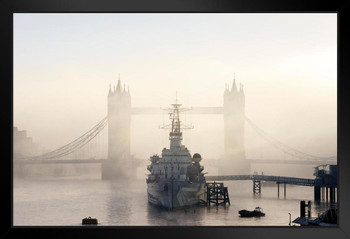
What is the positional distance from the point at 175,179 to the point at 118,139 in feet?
44.7

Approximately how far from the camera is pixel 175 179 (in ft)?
60.6

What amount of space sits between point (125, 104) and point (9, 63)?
29041mm

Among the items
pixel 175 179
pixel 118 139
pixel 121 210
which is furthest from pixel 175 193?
pixel 118 139

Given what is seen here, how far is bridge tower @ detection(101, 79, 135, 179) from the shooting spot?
29938mm

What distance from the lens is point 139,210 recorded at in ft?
63.1

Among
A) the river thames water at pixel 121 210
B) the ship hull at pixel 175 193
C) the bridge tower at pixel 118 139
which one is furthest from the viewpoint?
the bridge tower at pixel 118 139

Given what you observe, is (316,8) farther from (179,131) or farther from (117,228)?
(179,131)

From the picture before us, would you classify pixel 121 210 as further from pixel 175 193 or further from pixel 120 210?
pixel 175 193

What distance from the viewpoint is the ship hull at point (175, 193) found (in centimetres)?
1869

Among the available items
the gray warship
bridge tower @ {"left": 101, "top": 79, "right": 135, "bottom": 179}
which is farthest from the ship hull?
bridge tower @ {"left": 101, "top": 79, "right": 135, "bottom": 179}

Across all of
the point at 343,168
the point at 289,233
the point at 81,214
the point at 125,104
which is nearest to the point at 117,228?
the point at 289,233

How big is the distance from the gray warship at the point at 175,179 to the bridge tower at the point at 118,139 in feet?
32.2

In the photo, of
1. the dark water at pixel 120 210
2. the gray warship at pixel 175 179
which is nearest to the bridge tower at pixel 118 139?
the dark water at pixel 120 210

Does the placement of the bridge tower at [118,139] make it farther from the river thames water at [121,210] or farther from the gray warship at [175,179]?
the gray warship at [175,179]
